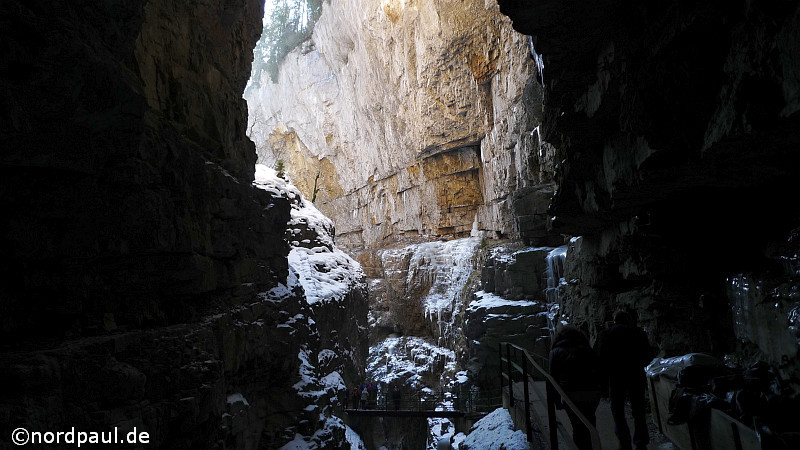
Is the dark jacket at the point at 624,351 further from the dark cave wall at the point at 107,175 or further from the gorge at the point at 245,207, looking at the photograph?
the dark cave wall at the point at 107,175

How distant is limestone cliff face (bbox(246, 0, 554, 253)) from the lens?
20.2 metres

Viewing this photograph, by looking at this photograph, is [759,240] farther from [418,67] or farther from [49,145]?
[418,67]

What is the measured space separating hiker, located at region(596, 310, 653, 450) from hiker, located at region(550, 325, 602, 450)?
175mm

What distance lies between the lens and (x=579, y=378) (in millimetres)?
3482

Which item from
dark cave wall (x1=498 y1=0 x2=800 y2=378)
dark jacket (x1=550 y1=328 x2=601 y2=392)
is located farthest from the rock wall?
dark jacket (x1=550 y1=328 x2=601 y2=392)

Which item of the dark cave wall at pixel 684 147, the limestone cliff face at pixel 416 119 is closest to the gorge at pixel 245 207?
the dark cave wall at pixel 684 147

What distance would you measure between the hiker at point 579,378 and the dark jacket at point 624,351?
6.2 inches

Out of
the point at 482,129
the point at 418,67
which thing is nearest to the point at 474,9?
the point at 418,67

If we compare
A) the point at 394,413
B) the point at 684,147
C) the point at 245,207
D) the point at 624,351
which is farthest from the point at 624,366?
the point at 394,413

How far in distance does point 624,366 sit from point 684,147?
192cm

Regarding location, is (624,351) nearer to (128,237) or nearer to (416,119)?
(128,237)

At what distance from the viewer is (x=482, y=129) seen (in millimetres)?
23312

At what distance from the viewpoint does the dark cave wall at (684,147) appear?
271 centimetres

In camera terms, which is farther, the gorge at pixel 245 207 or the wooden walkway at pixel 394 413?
the wooden walkway at pixel 394 413
